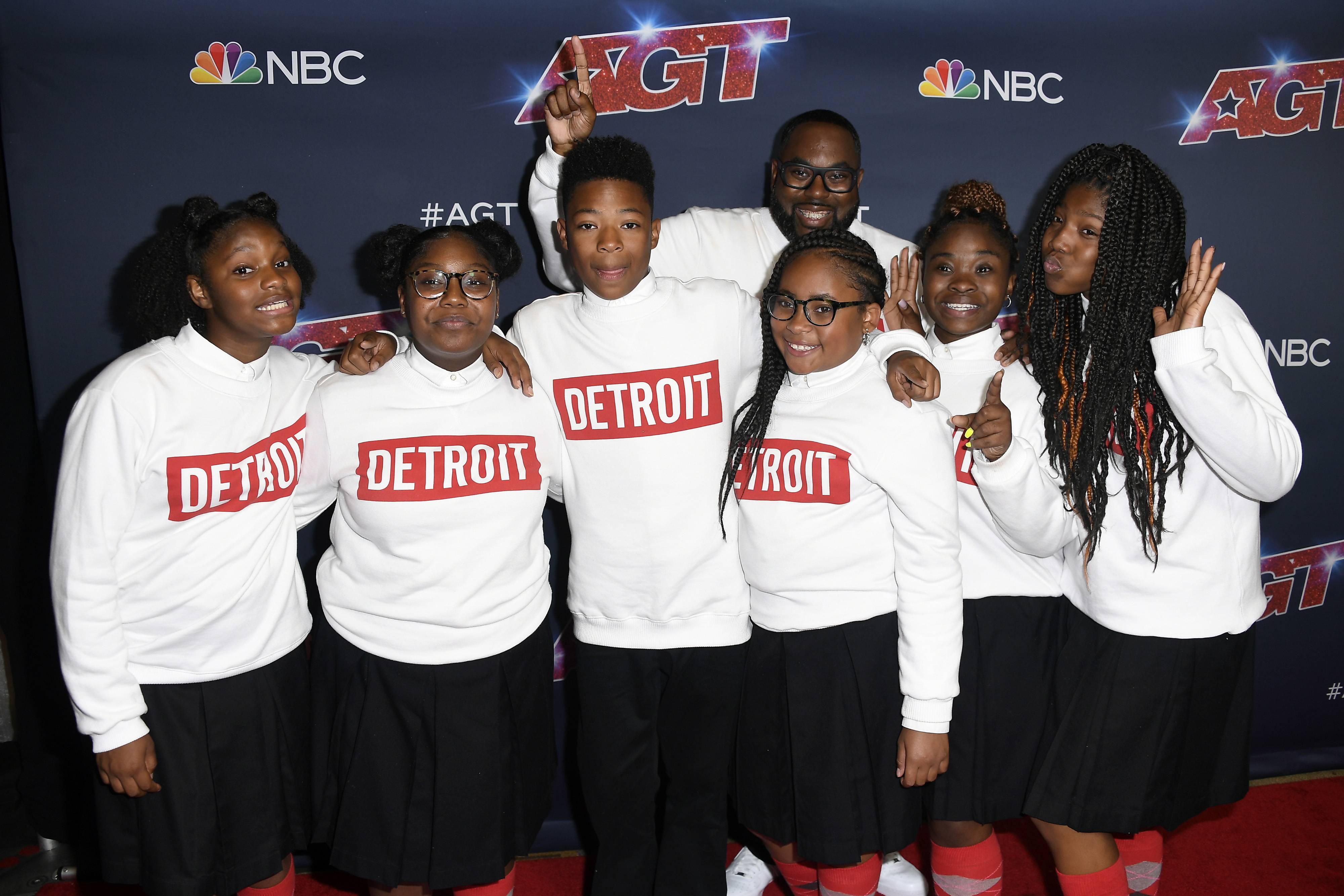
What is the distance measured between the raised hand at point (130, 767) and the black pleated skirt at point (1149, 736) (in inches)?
65.1

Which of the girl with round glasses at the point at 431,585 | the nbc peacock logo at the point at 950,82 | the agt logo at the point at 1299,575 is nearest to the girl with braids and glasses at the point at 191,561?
the girl with round glasses at the point at 431,585

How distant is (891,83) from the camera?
8.41 feet

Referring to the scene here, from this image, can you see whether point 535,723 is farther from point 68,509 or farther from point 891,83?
point 891,83

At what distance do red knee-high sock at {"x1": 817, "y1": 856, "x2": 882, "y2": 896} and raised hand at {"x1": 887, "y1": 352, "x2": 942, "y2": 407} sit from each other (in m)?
0.99

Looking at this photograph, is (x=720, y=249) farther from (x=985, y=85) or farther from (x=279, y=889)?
(x=279, y=889)

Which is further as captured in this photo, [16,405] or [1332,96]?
[1332,96]

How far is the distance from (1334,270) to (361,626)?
2.86 m

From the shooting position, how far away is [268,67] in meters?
2.35

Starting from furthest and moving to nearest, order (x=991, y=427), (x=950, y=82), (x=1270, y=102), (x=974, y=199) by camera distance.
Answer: (x=1270, y=102), (x=950, y=82), (x=974, y=199), (x=991, y=427)

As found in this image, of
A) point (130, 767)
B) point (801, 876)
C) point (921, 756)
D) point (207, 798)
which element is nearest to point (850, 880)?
point (801, 876)

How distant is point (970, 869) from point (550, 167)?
181cm

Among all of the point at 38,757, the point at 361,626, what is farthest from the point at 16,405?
the point at 361,626

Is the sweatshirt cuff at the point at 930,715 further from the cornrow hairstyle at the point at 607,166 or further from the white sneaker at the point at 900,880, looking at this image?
the cornrow hairstyle at the point at 607,166

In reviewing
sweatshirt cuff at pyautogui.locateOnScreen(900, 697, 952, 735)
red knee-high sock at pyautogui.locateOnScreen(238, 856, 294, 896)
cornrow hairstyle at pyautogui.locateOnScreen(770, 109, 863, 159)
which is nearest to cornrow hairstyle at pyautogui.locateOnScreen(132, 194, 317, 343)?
red knee-high sock at pyautogui.locateOnScreen(238, 856, 294, 896)
